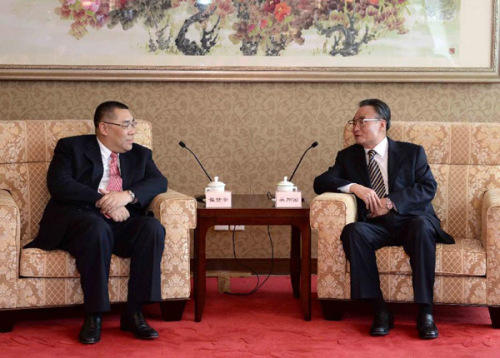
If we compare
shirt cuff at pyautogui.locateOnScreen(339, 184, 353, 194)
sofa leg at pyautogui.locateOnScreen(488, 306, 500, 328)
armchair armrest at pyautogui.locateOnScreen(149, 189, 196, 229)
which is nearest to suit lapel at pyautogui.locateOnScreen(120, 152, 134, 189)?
armchair armrest at pyautogui.locateOnScreen(149, 189, 196, 229)

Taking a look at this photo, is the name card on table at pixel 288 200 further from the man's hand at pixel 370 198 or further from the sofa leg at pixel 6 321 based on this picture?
the sofa leg at pixel 6 321

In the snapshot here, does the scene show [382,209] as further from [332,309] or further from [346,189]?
[332,309]

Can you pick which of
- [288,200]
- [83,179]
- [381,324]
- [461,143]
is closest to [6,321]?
[83,179]

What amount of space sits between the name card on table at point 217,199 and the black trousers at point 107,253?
0.33 meters

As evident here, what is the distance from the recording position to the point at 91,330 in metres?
3.19

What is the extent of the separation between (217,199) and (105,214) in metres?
0.54

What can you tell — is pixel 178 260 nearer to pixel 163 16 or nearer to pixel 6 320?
pixel 6 320

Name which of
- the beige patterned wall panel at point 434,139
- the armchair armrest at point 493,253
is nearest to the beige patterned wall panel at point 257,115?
the beige patterned wall panel at point 434,139

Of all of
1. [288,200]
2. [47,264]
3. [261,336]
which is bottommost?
[261,336]

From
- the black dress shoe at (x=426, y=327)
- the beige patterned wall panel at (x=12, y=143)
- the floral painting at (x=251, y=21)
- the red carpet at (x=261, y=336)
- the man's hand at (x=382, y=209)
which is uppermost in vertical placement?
the floral painting at (x=251, y=21)

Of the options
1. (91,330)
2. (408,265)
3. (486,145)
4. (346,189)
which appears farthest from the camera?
(486,145)

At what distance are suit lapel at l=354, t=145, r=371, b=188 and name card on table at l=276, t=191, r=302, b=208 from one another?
392mm

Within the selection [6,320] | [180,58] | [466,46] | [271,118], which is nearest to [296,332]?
[6,320]

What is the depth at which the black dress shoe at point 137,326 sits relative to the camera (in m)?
3.23
